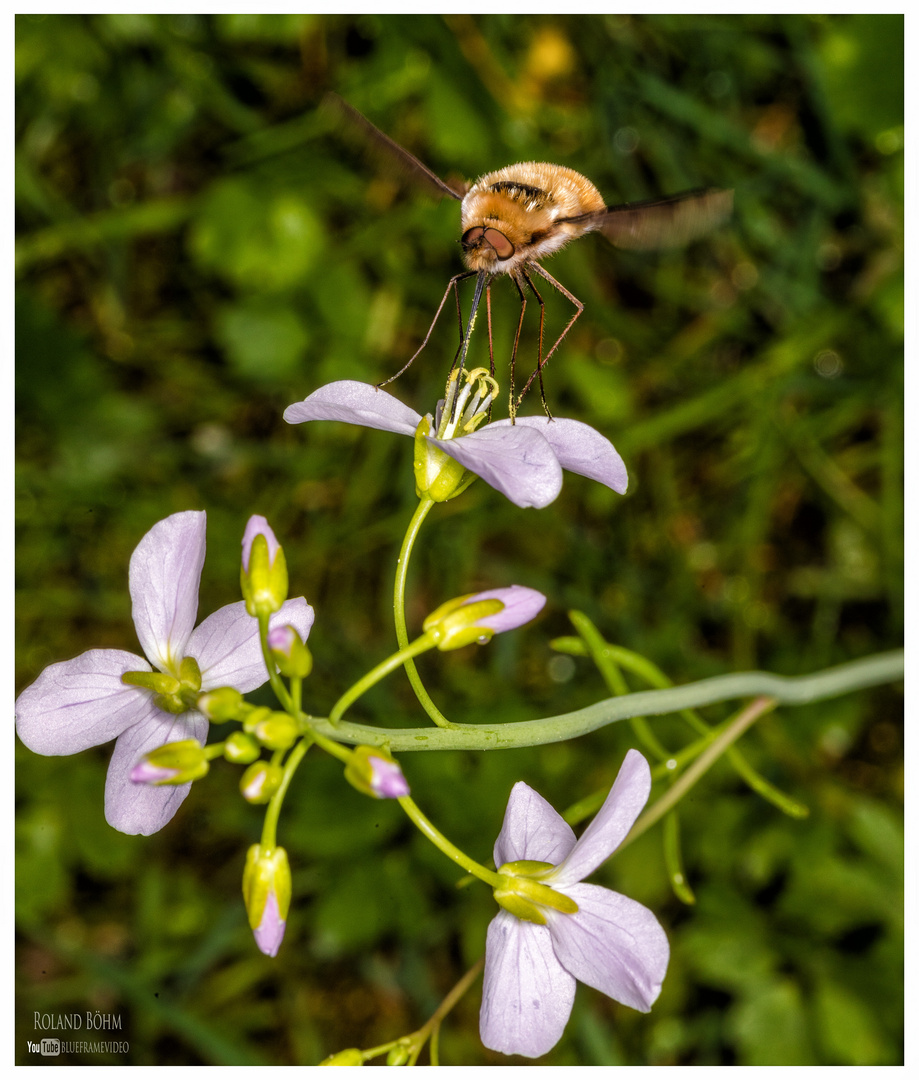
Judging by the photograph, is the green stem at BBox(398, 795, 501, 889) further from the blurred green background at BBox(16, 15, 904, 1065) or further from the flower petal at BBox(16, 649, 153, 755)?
the blurred green background at BBox(16, 15, 904, 1065)

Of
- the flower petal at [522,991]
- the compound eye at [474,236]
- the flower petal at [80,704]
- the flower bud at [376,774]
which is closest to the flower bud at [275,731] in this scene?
the flower bud at [376,774]

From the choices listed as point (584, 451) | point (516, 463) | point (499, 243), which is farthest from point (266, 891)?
point (499, 243)

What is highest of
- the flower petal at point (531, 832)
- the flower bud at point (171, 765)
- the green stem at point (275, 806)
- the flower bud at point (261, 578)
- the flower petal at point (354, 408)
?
the flower petal at point (354, 408)

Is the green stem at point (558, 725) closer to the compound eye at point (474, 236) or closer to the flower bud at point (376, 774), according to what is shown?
the flower bud at point (376, 774)

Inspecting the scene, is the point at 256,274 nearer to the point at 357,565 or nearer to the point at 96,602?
the point at 357,565

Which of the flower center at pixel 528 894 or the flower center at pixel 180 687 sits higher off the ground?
the flower center at pixel 180 687

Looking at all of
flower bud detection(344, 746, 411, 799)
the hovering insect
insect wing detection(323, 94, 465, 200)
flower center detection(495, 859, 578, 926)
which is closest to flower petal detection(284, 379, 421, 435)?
the hovering insect
